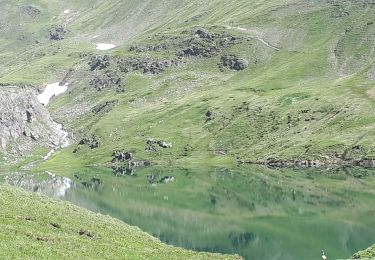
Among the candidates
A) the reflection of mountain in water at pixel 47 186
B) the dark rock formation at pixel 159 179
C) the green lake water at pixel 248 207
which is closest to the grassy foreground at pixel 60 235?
the green lake water at pixel 248 207

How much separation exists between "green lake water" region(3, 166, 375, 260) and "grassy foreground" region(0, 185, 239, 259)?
34248mm

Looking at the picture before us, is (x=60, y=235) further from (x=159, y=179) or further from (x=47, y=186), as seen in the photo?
(x=159, y=179)

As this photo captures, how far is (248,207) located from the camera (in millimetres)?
131250

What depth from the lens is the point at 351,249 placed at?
82562mm

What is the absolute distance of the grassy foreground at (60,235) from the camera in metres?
35.3

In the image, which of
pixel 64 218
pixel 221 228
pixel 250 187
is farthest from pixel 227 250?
pixel 250 187

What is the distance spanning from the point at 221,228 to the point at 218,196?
41443 millimetres

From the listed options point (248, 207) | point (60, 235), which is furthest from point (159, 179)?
point (60, 235)

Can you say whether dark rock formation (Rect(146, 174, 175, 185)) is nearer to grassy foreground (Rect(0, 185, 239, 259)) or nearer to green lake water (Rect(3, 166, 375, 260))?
green lake water (Rect(3, 166, 375, 260))

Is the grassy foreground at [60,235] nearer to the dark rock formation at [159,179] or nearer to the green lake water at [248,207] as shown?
the green lake water at [248,207]

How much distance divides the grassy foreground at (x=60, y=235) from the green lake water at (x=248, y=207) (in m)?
34.2

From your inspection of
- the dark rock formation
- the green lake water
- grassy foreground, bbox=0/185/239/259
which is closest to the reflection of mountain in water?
the green lake water

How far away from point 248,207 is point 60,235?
91.9 metres

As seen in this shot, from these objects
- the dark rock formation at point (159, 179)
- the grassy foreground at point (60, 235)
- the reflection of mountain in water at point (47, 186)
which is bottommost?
the dark rock formation at point (159, 179)
